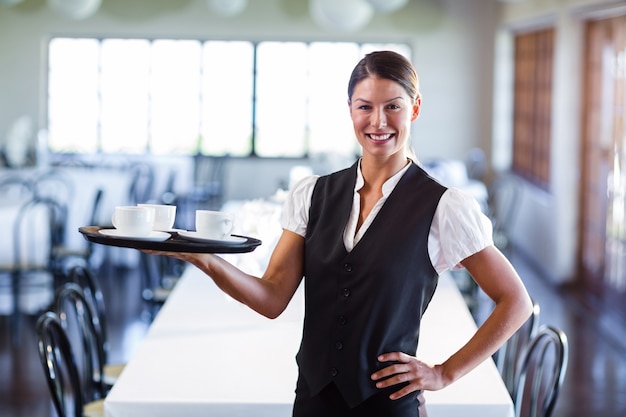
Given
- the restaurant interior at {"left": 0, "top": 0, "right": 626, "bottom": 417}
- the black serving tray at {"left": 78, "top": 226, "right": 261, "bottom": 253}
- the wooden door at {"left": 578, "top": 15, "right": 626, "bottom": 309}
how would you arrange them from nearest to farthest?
the black serving tray at {"left": 78, "top": 226, "right": 261, "bottom": 253} < the restaurant interior at {"left": 0, "top": 0, "right": 626, "bottom": 417} < the wooden door at {"left": 578, "top": 15, "right": 626, "bottom": 309}

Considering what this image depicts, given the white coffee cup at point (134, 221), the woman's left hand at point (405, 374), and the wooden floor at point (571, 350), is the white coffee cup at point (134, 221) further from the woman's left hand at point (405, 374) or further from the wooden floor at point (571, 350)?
the wooden floor at point (571, 350)

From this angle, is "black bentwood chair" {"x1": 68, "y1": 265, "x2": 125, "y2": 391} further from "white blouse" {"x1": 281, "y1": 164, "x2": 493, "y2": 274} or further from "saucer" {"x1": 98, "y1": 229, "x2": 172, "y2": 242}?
"white blouse" {"x1": 281, "y1": 164, "x2": 493, "y2": 274}

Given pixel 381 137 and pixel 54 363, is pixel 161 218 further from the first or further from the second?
pixel 54 363

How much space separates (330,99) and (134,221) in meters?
10.1

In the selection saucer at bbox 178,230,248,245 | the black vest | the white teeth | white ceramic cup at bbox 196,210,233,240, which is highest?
the white teeth

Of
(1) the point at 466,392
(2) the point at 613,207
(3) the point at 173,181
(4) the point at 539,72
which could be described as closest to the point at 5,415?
(1) the point at 466,392

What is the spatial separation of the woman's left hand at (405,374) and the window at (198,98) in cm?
997

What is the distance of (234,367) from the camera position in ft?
9.66

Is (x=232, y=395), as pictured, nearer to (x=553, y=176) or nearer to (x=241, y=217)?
(x=241, y=217)

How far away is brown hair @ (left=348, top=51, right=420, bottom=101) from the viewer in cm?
194

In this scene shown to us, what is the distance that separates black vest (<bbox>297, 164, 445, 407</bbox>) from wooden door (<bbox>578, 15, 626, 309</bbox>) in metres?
4.95

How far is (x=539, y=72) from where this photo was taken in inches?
375

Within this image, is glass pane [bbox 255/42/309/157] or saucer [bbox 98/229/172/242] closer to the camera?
saucer [bbox 98/229/172/242]

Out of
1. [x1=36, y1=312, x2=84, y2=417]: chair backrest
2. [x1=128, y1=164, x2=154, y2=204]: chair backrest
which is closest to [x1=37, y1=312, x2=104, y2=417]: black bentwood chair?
[x1=36, y1=312, x2=84, y2=417]: chair backrest
